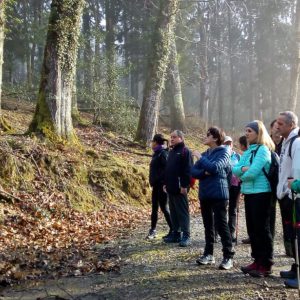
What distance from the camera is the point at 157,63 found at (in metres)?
15.4

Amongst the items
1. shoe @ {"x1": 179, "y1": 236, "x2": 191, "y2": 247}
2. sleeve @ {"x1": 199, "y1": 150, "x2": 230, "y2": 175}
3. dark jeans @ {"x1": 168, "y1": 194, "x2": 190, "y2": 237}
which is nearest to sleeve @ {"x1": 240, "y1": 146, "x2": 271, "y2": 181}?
sleeve @ {"x1": 199, "y1": 150, "x2": 230, "y2": 175}

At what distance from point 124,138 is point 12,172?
6.99 m

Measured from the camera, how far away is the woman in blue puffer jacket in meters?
5.89

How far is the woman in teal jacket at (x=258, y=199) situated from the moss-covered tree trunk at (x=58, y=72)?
7.23 metres

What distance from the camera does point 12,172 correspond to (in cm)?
965

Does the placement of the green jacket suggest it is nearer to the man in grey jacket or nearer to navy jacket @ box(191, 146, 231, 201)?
the man in grey jacket

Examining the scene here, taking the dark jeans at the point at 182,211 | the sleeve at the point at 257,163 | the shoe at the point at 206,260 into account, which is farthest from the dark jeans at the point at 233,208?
the sleeve at the point at 257,163

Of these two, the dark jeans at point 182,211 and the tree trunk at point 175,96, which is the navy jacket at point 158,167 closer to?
the dark jeans at point 182,211

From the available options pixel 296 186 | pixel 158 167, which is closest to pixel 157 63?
pixel 158 167

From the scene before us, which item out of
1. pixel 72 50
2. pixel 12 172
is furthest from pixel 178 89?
pixel 12 172

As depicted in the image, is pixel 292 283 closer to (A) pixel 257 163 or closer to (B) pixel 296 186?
(B) pixel 296 186

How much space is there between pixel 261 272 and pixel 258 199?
3.27ft

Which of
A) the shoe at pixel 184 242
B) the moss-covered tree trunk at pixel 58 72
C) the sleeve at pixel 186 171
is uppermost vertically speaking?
the moss-covered tree trunk at pixel 58 72

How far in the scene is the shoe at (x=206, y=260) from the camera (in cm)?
609
